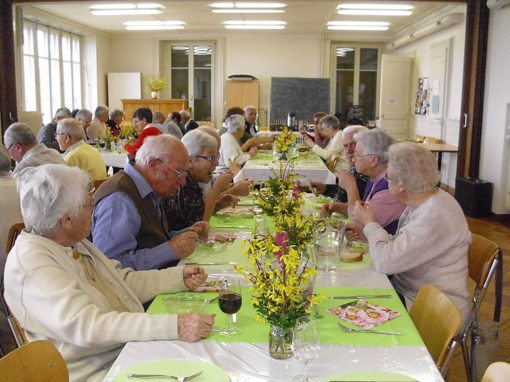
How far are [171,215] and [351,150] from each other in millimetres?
1765

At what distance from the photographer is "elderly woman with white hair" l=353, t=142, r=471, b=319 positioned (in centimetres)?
248

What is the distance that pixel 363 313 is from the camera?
6.50 ft

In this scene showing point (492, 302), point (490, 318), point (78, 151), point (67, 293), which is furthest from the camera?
point (78, 151)

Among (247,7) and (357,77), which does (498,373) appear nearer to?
(247,7)

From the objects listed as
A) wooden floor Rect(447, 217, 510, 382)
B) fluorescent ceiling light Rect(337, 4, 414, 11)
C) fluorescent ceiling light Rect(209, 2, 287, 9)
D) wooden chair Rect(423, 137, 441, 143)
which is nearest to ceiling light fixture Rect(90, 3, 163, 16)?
fluorescent ceiling light Rect(209, 2, 287, 9)

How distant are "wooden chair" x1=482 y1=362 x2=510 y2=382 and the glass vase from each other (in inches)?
21.8

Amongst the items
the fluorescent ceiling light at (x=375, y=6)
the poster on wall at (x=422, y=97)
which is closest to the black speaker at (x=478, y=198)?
the fluorescent ceiling light at (x=375, y=6)

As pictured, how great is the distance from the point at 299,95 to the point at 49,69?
619 cm

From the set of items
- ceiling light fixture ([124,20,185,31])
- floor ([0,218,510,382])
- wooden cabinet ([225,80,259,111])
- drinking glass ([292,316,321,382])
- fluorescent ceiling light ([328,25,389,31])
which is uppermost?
fluorescent ceiling light ([328,25,389,31])

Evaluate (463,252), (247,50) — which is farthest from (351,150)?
(247,50)

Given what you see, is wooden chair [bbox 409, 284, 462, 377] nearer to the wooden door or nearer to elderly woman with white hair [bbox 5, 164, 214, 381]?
elderly woman with white hair [bbox 5, 164, 214, 381]

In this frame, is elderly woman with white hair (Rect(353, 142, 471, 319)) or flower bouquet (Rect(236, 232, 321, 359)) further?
elderly woman with white hair (Rect(353, 142, 471, 319))

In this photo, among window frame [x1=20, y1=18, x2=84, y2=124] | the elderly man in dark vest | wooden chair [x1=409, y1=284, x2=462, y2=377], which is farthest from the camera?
window frame [x1=20, y1=18, x2=84, y2=124]

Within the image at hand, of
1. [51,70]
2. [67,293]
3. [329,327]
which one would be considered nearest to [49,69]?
[51,70]
